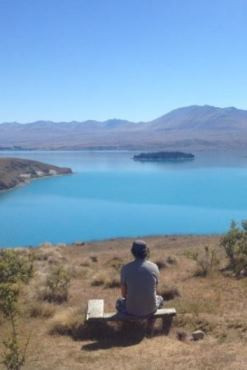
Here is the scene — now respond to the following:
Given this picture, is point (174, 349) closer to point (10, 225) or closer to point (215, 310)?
point (215, 310)

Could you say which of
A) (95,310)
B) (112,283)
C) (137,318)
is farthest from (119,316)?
(112,283)

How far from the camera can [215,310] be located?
28.0 ft

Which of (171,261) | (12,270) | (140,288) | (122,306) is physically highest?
(140,288)

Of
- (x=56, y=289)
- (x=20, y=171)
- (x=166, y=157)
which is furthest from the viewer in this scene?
(x=166, y=157)

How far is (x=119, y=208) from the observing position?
67812 mm

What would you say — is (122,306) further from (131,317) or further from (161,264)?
(161,264)

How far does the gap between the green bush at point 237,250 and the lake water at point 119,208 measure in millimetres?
33591

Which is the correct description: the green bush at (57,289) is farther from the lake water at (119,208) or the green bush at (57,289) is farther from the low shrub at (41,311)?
the lake water at (119,208)

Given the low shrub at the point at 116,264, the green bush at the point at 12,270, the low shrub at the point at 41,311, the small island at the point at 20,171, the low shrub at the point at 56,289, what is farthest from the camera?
the small island at the point at 20,171

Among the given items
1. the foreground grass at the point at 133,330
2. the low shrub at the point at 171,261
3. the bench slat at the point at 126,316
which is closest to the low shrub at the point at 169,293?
the foreground grass at the point at 133,330

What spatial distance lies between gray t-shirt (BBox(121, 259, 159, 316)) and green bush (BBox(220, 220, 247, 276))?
466 cm

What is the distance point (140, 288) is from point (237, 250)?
22.1 ft

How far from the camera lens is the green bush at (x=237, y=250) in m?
12.0

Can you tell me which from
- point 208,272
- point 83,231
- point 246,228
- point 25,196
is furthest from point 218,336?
point 25,196
